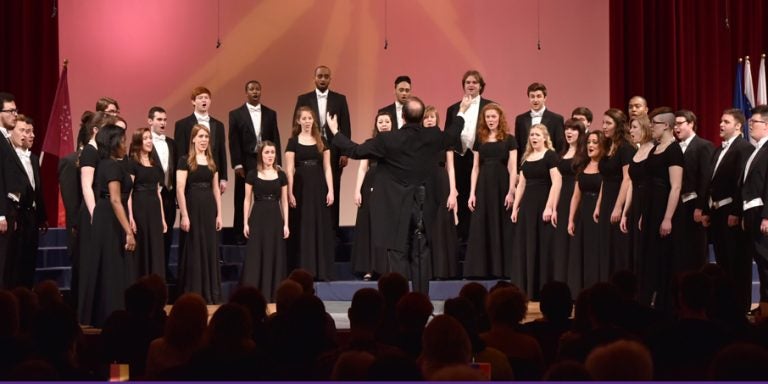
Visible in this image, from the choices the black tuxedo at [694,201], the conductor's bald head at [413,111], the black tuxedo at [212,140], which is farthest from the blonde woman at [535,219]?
the black tuxedo at [212,140]

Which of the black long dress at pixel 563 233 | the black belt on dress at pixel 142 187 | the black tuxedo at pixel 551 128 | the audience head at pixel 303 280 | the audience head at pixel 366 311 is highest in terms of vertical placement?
the black tuxedo at pixel 551 128

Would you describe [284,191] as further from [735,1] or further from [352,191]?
[735,1]

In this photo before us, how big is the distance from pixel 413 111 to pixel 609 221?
77.0 inches

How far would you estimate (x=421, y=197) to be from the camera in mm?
6812

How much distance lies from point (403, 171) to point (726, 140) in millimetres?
2318

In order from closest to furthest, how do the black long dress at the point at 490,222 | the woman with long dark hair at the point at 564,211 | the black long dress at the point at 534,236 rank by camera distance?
1. the woman with long dark hair at the point at 564,211
2. the black long dress at the point at 534,236
3. the black long dress at the point at 490,222

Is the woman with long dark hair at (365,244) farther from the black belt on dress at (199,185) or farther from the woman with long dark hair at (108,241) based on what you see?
the woman with long dark hair at (108,241)

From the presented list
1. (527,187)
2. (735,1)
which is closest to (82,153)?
(527,187)

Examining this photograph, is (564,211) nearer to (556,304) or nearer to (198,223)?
(198,223)

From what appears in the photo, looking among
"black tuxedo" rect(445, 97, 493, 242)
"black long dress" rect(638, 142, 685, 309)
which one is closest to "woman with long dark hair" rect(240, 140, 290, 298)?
"black tuxedo" rect(445, 97, 493, 242)

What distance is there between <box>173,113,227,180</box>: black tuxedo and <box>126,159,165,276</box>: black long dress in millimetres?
919

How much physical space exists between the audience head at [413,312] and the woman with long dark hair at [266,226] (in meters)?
4.28

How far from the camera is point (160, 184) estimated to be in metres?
8.26

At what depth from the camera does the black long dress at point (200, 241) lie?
834 centimetres
